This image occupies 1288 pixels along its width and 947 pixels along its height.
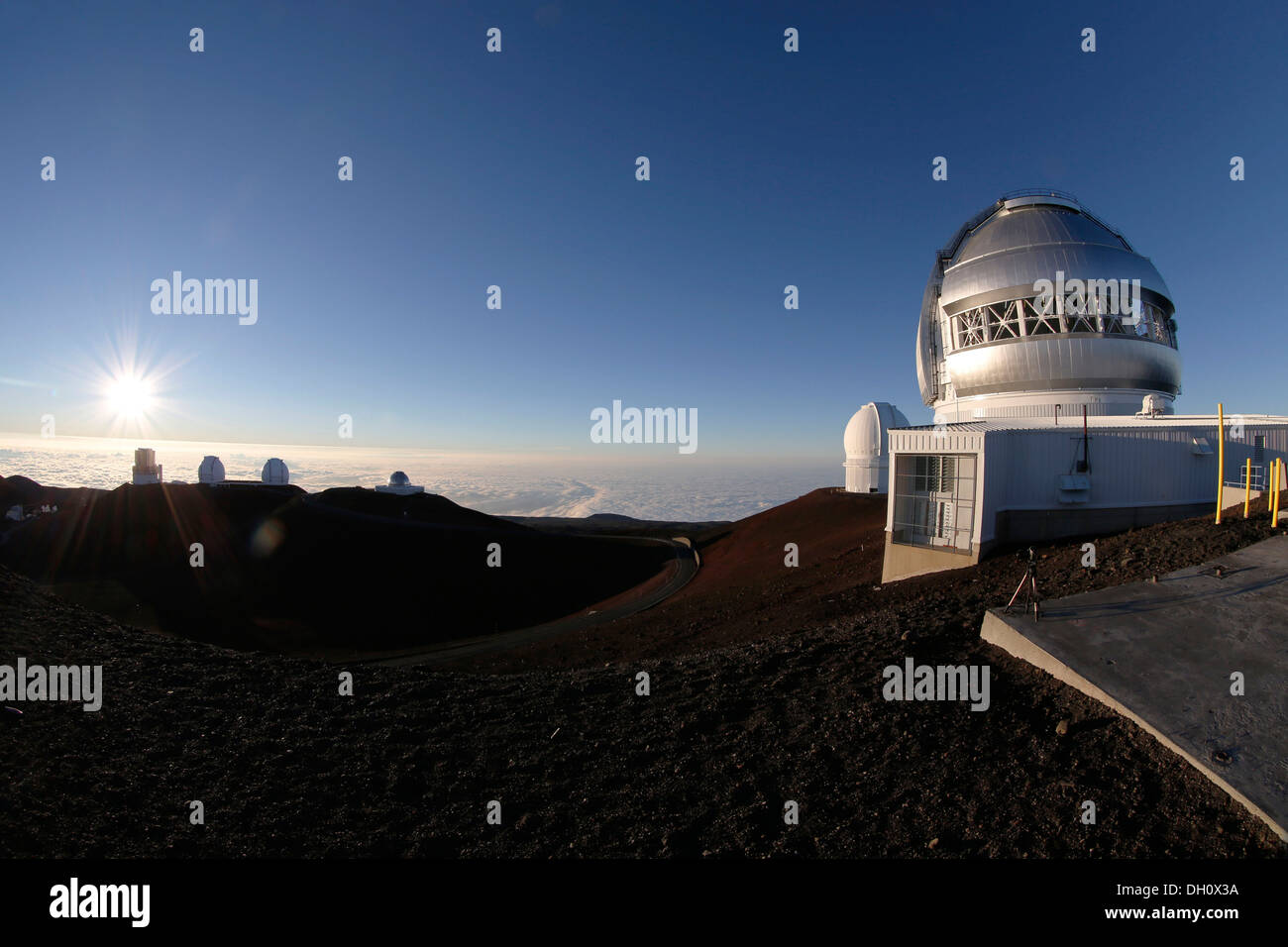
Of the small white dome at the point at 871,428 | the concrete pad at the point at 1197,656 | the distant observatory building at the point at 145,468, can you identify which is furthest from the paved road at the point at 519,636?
the distant observatory building at the point at 145,468

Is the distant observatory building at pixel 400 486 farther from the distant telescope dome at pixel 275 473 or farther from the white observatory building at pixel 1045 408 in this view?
the white observatory building at pixel 1045 408

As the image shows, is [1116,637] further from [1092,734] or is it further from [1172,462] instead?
[1172,462]

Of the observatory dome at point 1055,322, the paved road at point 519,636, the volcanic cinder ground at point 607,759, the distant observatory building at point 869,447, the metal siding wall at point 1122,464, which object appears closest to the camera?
the volcanic cinder ground at point 607,759

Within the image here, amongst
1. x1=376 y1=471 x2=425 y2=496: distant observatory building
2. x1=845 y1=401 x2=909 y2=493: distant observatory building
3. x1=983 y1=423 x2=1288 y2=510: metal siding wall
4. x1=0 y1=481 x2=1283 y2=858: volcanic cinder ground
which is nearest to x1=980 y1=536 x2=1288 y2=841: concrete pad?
x1=0 y1=481 x2=1283 y2=858: volcanic cinder ground

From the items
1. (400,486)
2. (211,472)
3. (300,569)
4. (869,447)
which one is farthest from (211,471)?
(869,447)

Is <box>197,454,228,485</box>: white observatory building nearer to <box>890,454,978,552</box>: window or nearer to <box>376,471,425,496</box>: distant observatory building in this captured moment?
<box>376,471,425,496</box>: distant observatory building

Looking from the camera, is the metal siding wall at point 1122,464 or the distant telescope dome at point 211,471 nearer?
the metal siding wall at point 1122,464
